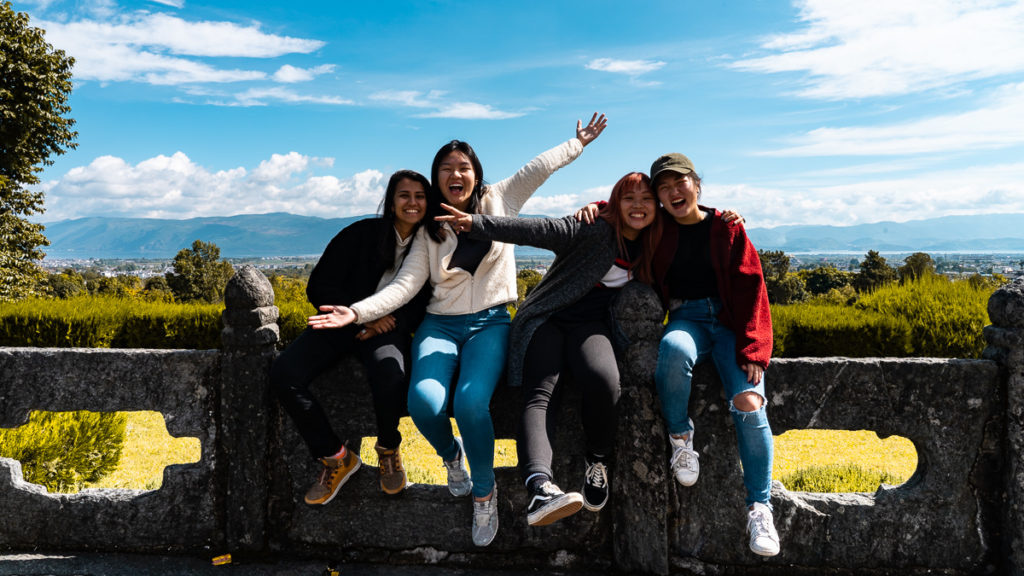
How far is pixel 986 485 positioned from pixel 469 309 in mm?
2984

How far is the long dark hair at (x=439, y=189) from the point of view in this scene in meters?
3.58

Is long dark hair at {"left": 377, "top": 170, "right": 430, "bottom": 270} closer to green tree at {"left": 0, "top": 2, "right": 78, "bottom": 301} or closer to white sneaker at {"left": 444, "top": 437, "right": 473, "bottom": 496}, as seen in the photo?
white sneaker at {"left": 444, "top": 437, "right": 473, "bottom": 496}

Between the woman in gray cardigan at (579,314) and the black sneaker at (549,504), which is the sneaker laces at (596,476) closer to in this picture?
the woman in gray cardigan at (579,314)

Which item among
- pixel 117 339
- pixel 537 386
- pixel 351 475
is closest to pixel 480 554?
pixel 351 475

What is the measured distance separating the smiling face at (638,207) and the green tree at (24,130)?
67.8ft

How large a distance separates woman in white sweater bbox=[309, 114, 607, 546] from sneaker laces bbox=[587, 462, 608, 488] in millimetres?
508

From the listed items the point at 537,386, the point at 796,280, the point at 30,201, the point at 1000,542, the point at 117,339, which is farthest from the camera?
the point at 796,280

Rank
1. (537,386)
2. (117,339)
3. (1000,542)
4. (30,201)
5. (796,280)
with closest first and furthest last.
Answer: (537,386)
(1000,542)
(117,339)
(30,201)
(796,280)

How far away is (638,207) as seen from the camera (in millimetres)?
3361

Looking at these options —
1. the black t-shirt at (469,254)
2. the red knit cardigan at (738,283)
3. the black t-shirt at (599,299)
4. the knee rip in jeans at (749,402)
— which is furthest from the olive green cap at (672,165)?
the knee rip in jeans at (749,402)

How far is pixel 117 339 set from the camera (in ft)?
26.3

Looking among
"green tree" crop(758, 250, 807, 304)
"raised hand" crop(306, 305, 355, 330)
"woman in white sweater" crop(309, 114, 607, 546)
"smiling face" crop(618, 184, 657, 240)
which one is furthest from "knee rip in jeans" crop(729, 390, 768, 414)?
"green tree" crop(758, 250, 807, 304)

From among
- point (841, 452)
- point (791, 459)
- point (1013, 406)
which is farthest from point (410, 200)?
point (841, 452)

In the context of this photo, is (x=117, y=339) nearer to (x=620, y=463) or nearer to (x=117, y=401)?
(x=117, y=401)
